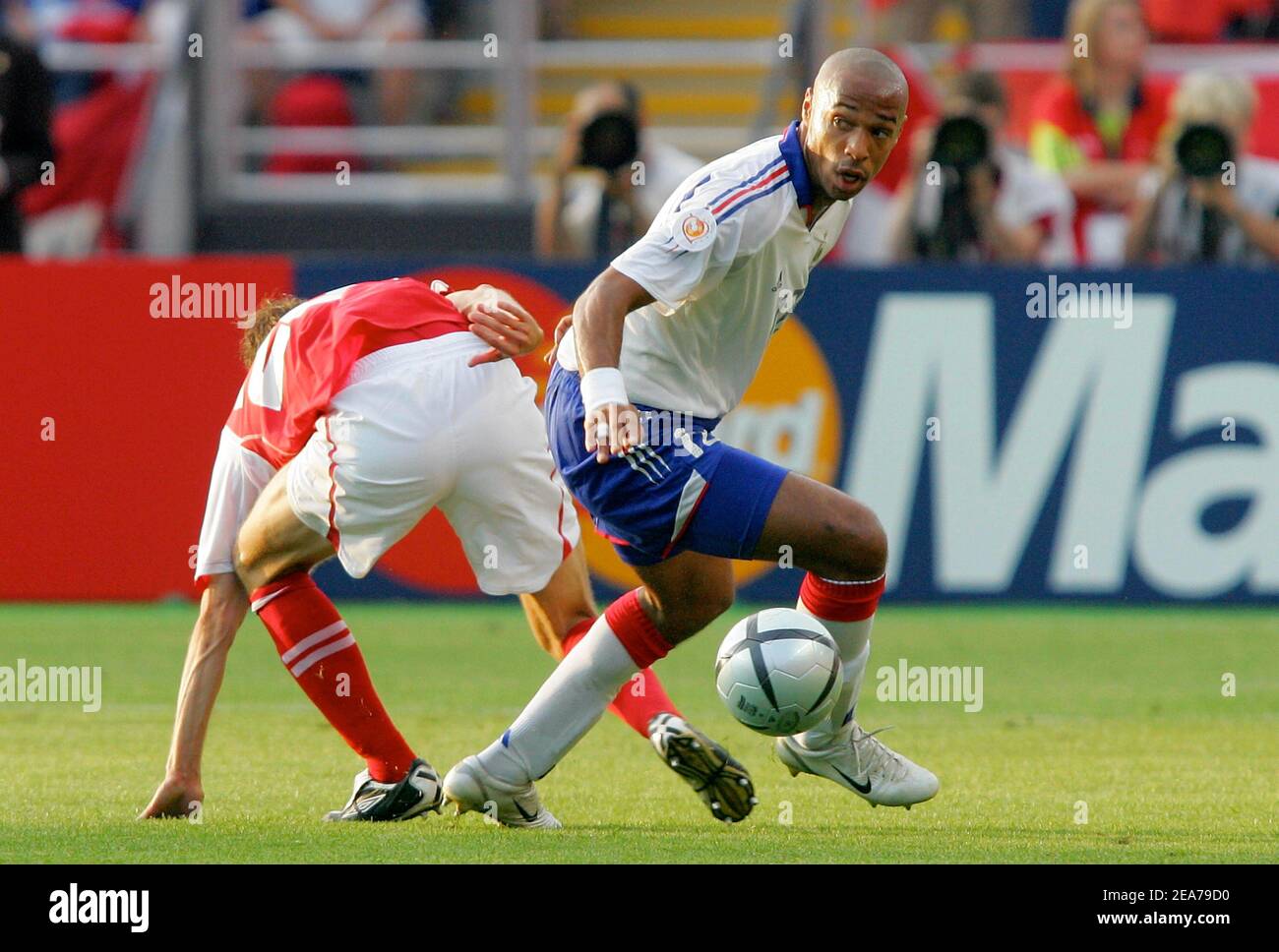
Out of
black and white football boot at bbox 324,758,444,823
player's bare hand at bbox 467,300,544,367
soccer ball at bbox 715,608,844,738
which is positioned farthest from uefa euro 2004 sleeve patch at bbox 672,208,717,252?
black and white football boot at bbox 324,758,444,823

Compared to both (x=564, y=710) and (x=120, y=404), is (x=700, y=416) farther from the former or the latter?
(x=120, y=404)

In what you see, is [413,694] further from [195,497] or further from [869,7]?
[869,7]

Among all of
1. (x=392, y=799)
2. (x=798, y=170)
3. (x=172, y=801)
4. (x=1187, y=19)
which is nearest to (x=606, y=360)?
(x=798, y=170)

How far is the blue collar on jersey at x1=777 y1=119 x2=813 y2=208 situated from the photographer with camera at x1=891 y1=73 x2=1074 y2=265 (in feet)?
20.3

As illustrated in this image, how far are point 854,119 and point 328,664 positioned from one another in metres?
2.06

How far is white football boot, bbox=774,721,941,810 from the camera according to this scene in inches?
235

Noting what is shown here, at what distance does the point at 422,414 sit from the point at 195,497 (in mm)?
5749

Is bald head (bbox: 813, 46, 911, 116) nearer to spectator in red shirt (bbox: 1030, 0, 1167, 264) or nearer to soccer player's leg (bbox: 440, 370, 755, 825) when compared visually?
soccer player's leg (bbox: 440, 370, 755, 825)

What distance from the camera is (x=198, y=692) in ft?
19.4

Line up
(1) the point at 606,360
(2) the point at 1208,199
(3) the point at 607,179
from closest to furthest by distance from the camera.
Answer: (1) the point at 606,360 < (3) the point at 607,179 < (2) the point at 1208,199

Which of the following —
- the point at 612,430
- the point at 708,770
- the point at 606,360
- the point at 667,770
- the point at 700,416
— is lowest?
the point at 667,770

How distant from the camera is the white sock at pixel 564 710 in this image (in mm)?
5758

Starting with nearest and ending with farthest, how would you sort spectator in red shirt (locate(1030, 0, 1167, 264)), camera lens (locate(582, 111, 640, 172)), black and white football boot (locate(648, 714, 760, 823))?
1. black and white football boot (locate(648, 714, 760, 823))
2. camera lens (locate(582, 111, 640, 172))
3. spectator in red shirt (locate(1030, 0, 1167, 264))

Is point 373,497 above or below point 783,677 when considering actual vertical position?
above
